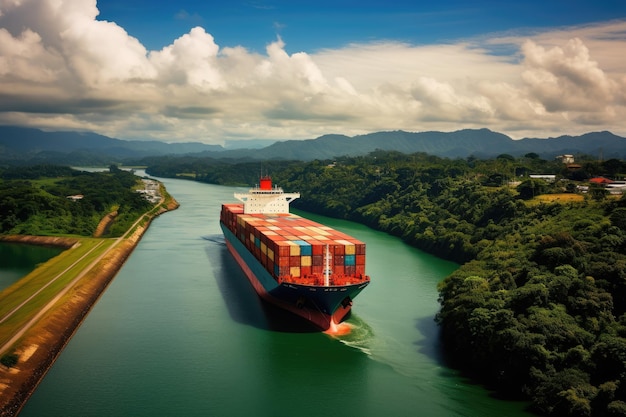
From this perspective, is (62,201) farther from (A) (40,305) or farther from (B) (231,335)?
(B) (231,335)

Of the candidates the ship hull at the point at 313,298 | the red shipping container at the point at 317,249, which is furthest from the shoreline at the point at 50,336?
the red shipping container at the point at 317,249

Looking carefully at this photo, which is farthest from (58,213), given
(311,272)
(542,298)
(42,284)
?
(542,298)

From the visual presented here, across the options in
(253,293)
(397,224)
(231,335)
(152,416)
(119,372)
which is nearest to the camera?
(152,416)

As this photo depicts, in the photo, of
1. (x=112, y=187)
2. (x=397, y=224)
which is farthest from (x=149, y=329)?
(x=112, y=187)

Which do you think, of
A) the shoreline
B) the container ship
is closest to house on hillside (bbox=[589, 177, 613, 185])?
the container ship

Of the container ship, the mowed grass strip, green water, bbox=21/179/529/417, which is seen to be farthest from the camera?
the mowed grass strip

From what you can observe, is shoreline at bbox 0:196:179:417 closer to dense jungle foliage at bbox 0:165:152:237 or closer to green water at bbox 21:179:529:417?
green water at bbox 21:179:529:417

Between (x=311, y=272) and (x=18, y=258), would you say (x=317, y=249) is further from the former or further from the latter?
(x=18, y=258)
